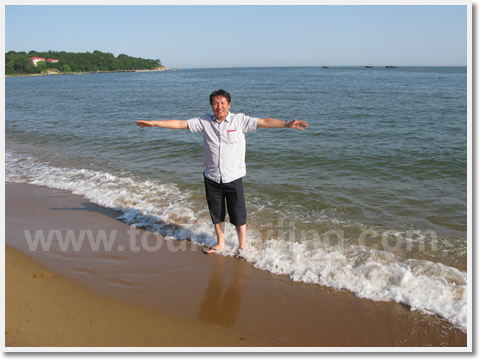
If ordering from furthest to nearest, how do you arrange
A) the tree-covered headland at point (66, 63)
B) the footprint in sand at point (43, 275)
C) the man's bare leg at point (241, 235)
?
the tree-covered headland at point (66, 63), the man's bare leg at point (241, 235), the footprint in sand at point (43, 275)

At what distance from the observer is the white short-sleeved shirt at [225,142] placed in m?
4.44

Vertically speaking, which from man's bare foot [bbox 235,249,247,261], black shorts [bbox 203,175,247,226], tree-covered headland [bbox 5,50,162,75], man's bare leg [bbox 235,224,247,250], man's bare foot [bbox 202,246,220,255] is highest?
tree-covered headland [bbox 5,50,162,75]

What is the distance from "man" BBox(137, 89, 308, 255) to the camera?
4.32 m

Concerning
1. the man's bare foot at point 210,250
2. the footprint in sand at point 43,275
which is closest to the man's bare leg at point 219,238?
the man's bare foot at point 210,250

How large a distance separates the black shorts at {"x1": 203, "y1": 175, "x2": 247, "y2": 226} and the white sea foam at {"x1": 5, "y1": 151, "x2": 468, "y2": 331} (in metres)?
0.56

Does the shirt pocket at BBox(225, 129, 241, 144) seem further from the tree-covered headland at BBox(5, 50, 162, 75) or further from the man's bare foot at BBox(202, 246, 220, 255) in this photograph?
the tree-covered headland at BBox(5, 50, 162, 75)

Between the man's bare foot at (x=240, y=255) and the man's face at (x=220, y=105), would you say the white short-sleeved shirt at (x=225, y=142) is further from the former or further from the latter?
the man's bare foot at (x=240, y=255)

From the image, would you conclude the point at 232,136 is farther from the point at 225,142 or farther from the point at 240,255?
the point at 240,255

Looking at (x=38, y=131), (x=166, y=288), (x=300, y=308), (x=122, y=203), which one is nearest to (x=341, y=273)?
(x=300, y=308)

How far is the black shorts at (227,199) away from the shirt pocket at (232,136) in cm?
52

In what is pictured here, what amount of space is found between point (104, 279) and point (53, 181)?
5.40 metres

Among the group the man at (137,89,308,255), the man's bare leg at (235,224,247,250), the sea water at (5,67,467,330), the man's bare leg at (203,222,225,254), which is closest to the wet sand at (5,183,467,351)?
the man's bare leg at (203,222,225,254)

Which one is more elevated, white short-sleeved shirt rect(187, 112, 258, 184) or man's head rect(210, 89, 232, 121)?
man's head rect(210, 89, 232, 121)

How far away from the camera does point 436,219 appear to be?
21.1ft
